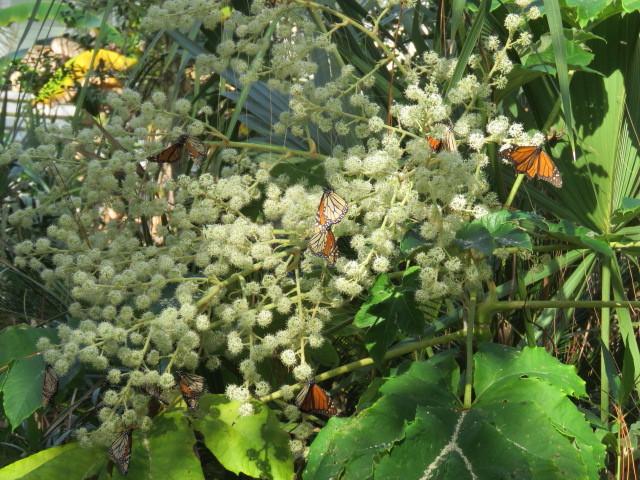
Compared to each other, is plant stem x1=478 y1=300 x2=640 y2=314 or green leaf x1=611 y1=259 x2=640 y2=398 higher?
plant stem x1=478 y1=300 x2=640 y2=314

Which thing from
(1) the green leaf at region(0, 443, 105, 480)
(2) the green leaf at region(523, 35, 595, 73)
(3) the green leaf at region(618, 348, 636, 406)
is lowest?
(1) the green leaf at region(0, 443, 105, 480)

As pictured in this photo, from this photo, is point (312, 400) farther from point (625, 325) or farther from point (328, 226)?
point (625, 325)

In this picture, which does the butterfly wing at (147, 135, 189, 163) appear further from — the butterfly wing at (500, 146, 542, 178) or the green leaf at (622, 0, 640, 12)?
the green leaf at (622, 0, 640, 12)

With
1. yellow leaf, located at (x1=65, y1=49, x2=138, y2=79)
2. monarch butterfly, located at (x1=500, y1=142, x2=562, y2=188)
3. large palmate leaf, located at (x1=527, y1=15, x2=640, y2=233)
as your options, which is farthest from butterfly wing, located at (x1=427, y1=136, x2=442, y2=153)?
yellow leaf, located at (x1=65, y1=49, x2=138, y2=79)

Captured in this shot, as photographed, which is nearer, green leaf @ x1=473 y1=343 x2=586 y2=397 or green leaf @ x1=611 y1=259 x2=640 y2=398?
green leaf @ x1=473 y1=343 x2=586 y2=397

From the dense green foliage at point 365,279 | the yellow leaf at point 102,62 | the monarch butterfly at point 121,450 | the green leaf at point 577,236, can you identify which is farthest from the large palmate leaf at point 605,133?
the yellow leaf at point 102,62

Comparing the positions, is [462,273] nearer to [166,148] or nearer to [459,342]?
[459,342]
